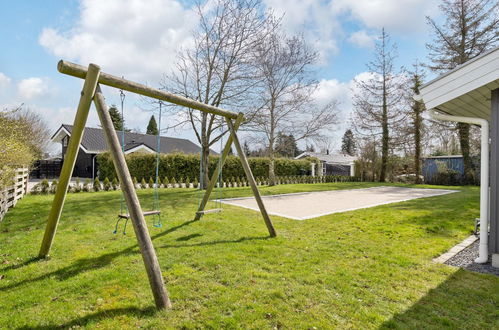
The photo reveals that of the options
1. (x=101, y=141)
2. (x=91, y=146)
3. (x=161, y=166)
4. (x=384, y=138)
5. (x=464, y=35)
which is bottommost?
(x=161, y=166)

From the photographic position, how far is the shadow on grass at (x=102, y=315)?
2322 mm

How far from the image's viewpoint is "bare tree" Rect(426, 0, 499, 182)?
1752 cm

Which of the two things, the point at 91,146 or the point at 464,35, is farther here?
the point at 91,146

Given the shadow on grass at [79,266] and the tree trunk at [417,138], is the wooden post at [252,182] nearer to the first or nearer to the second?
the shadow on grass at [79,266]

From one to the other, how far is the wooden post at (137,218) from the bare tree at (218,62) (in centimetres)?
991

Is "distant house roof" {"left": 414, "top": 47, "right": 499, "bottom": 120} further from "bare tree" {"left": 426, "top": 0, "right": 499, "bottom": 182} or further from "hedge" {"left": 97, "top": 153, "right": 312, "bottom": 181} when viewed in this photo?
"bare tree" {"left": 426, "top": 0, "right": 499, "bottom": 182}

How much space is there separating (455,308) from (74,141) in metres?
4.59

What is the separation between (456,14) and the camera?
18.4 meters

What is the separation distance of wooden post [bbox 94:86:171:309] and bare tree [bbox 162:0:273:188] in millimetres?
9910

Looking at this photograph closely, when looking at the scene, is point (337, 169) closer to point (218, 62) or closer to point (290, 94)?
point (290, 94)

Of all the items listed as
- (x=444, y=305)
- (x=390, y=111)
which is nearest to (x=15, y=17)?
(x=444, y=305)

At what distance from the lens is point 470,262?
4.10m

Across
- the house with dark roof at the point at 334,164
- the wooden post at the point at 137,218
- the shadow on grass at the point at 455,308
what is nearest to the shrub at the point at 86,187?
the wooden post at the point at 137,218

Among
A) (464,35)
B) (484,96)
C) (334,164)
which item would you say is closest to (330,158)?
(334,164)
